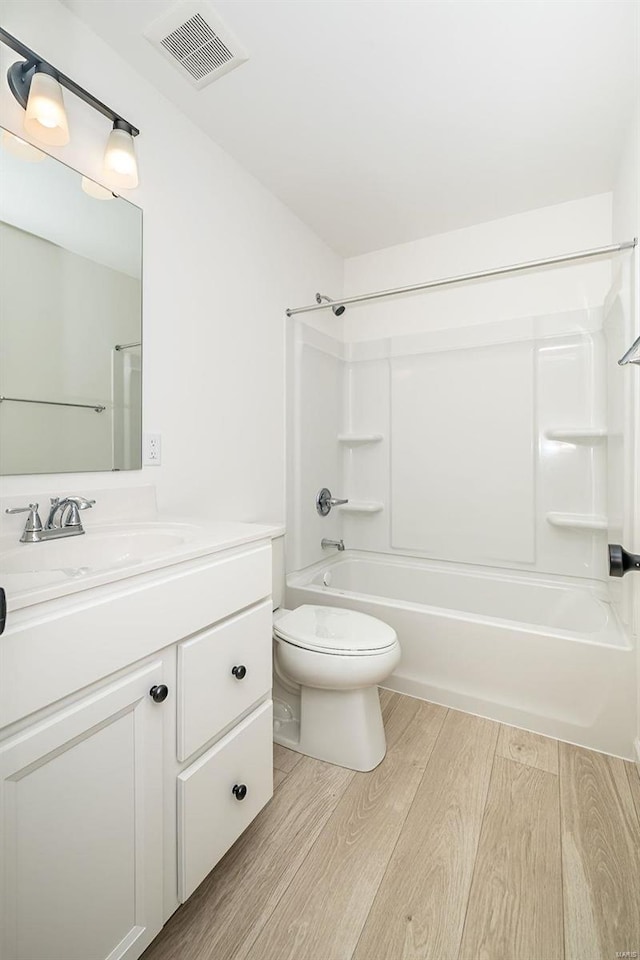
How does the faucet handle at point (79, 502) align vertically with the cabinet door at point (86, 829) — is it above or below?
above

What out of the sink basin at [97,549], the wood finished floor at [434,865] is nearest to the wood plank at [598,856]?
the wood finished floor at [434,865]

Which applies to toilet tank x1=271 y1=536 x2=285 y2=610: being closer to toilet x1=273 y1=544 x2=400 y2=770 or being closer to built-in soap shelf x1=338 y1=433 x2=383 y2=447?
toilet x1=273 y1=544 x2=400 y2=770

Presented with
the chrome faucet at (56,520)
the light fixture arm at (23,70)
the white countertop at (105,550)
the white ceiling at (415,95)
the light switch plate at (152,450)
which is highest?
the white ceiling at (415,95)

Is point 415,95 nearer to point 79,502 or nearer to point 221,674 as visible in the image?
point 79,502

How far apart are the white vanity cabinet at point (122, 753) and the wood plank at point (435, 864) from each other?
399mm

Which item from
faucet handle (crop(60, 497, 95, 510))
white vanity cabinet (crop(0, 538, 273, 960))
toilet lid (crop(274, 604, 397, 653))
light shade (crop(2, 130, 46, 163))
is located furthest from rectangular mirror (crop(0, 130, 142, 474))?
toilet lid (crop(274, 604, 397, 653))

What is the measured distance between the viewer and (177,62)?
4.42 feet

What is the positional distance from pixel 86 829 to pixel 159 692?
0.22 meters

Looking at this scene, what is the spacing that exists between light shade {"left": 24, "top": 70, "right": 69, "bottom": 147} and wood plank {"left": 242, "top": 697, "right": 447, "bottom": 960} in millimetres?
2026

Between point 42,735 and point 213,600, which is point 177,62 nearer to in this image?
point 213,600

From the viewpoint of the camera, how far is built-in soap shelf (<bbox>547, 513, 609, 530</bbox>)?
2076 millimetres

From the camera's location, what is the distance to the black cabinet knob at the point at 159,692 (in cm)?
84

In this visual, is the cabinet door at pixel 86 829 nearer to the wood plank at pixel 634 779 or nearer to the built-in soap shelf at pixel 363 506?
the wood plank at pixel 634 779

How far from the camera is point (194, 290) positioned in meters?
1.61
